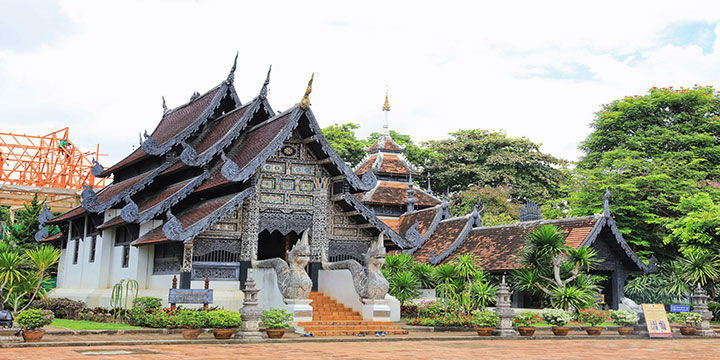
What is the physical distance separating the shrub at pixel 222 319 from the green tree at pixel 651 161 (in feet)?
72.4

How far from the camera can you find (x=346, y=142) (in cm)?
5081

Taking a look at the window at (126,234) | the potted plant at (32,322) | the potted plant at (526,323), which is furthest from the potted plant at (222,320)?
the potted plant at (526,323)

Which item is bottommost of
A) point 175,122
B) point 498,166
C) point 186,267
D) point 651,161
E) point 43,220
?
point 186,267

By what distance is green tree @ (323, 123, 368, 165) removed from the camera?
5020cm

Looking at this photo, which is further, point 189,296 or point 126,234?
point 126,234

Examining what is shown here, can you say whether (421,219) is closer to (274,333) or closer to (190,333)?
(274,333)

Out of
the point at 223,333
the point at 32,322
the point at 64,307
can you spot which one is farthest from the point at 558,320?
the point at 64,307

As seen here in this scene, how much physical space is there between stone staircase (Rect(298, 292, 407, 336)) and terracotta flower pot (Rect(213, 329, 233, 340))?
2.57m

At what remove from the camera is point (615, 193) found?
3347 centimetres

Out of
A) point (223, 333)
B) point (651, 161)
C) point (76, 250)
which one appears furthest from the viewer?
point (651, 161)

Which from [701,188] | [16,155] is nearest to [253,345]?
[701,188]

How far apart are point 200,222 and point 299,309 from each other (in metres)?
3.40

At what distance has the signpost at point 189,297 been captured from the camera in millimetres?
16672

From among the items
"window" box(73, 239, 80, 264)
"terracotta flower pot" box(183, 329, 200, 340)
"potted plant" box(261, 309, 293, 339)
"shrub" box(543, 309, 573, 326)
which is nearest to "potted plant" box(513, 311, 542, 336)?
"shrub" box(543, 309, 573, 326)
